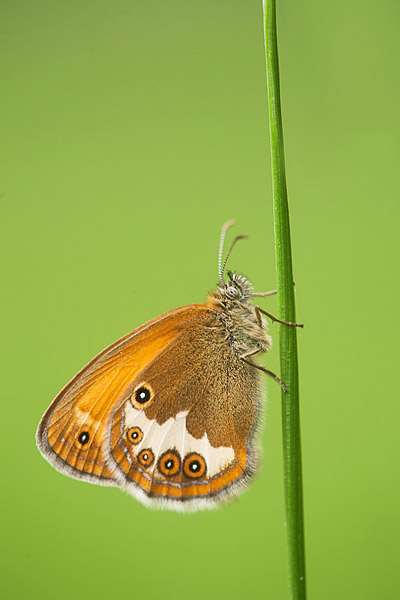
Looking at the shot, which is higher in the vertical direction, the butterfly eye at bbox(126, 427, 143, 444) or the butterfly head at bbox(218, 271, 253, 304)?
the butterfly head at bbox(218, 271, 253, 304)

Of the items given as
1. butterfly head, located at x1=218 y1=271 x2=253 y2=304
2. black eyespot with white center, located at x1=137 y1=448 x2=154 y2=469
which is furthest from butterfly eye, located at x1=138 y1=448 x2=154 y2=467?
butterfly head, located at x1=218 y1=271 x2=253 y2=304

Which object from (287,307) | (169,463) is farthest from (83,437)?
(287,307)

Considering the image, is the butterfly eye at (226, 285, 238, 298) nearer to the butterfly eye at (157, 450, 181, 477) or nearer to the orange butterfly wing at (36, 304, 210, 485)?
the orange butterfly wing at (36, 304, 210, 485)

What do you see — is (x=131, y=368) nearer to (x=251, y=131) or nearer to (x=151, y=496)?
(x=151, y=496)

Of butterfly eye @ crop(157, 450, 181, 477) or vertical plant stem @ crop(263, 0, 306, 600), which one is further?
butterfly eye @ crop(157, 450, 181, 477)

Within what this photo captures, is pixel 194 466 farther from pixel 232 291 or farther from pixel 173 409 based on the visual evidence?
pixel 232 291

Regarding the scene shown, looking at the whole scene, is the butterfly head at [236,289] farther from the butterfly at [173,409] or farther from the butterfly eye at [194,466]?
the butterfly eye at [194,466]

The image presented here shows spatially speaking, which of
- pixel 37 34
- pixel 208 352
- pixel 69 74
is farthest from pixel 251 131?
pixel 208 352
